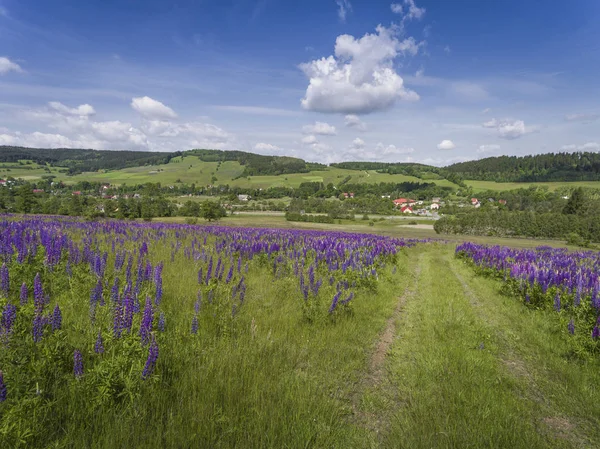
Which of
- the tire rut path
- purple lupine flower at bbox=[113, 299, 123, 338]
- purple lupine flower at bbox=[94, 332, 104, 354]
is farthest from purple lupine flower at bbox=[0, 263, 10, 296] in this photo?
the tire rut path

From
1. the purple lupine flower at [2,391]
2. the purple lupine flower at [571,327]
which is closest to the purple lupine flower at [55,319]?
the purple lupine flower at [2,391]

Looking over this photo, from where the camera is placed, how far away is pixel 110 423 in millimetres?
3035

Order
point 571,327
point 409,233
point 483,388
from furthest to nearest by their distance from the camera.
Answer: point 409,233, point 571,327, point 483,388

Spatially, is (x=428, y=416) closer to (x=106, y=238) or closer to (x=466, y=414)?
(x=466, y=414)

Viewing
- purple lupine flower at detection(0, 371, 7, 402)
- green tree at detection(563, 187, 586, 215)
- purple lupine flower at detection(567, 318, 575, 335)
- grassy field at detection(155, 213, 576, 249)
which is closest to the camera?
purple lupine flower at detection(0, 371, 7, 402)

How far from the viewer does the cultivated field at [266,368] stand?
3.20m

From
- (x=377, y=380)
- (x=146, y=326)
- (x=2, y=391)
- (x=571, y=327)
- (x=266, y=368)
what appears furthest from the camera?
(x=571, y=327)

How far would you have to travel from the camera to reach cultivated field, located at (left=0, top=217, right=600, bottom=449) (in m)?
3.20

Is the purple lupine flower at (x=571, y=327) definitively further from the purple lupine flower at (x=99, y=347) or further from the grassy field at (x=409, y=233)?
the grassy field at (x=409, y=233)

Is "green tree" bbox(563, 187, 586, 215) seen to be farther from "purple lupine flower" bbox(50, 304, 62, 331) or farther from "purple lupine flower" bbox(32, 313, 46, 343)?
"purple lupine flower" bbox(32, 313, 46, 343)

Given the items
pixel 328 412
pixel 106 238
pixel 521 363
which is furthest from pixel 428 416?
pixel 106 238

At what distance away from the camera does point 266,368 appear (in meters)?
4.73

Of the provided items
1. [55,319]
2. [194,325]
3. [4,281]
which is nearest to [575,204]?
[194,325]

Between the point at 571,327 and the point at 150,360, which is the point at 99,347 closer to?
the point at 150,360
